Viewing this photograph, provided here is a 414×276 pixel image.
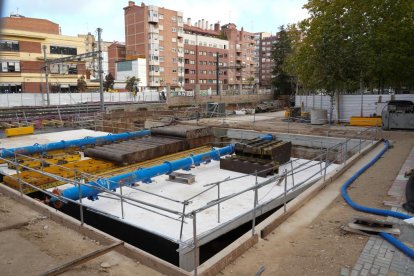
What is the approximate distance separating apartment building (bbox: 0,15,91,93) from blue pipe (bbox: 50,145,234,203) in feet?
133

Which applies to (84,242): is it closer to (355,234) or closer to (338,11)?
(355,234)

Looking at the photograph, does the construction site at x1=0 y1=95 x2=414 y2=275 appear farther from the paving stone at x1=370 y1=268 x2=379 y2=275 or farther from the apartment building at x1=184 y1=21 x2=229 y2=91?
the apartment building at x1=184 y1=21 x2=229 y2=91

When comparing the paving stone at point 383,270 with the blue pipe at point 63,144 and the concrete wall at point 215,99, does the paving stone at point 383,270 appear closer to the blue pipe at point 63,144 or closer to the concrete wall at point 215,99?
the blue pipe at point 63,144

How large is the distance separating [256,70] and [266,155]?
387ft

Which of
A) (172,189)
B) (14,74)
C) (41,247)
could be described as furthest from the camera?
(14,74)

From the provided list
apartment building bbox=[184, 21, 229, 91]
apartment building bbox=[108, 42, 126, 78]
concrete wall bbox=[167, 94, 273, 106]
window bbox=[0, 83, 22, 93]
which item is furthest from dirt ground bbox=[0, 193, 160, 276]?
apartment building bbox=[108, 42, 126, 78]

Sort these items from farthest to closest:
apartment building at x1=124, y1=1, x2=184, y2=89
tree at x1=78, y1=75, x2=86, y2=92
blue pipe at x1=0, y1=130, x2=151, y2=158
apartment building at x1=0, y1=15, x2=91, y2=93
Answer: apartment building at x1=124, y1=1, x2=184, y2=89 → tree at x1=78, y1=75, x2=86, y2=92 → apartment building at x1=0, y1=15, x2=91, y2=93 → blue pipe at x1=0, y1=130, x2=151, y2=158

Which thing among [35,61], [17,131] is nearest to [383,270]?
[17,131]

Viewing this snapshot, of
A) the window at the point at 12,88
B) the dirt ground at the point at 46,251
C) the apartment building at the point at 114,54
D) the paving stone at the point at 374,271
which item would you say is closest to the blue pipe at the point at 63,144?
the dirt ground at the point at 46,251

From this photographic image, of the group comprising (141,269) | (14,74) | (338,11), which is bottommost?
(141,269)

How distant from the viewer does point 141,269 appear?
18.9 ft

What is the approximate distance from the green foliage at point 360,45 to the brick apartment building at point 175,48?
38498 mm

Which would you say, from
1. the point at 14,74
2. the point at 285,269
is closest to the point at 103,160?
the point at 285,269

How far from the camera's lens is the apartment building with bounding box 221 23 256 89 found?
10300 cm
